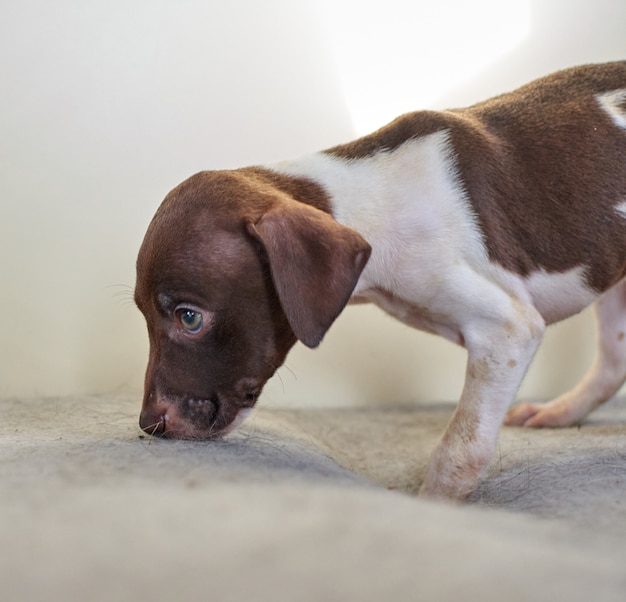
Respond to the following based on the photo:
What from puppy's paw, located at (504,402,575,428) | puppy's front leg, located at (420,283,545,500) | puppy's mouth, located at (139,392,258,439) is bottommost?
puppy's paw, located at (504,402,575,428)

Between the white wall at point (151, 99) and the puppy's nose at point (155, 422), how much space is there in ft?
4.91

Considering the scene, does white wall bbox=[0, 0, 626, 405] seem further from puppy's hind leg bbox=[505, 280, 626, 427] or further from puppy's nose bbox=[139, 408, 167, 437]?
puppy's nose bbox=[139, 408, 167, 437]

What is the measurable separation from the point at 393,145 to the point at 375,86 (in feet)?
4.17

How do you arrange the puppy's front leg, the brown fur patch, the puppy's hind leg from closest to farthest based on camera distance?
1. the puppy's front leg
2. the brown fur patch
3. the puppy's hind leg

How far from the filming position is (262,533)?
3.35 feet

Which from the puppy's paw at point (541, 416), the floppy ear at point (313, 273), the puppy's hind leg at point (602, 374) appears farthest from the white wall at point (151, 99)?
the floppy ear at point (313, 273)

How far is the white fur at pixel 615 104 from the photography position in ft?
7.55

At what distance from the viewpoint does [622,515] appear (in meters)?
1.42

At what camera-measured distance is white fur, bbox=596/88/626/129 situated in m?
2.30

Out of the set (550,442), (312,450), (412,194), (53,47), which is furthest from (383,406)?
(53,47)

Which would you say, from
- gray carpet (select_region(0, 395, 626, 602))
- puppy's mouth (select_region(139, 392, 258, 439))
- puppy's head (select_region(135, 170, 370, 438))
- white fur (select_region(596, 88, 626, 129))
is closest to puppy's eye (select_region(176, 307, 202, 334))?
puppy's head (select_region(135, 170, 370, 438))


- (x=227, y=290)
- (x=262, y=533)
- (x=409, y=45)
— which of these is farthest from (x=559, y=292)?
→ (x=409, y=45)

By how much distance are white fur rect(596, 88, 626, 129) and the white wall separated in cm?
114

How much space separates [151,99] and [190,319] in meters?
1.69
